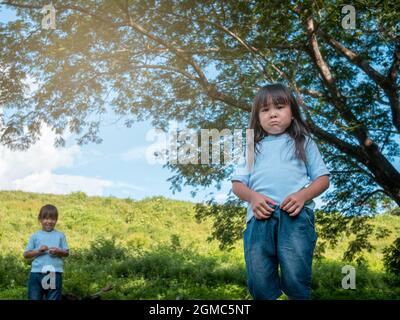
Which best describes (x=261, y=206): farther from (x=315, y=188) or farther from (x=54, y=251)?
(x=54, y=251)

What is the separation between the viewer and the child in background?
12.8 ft

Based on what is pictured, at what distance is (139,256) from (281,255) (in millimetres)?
10569

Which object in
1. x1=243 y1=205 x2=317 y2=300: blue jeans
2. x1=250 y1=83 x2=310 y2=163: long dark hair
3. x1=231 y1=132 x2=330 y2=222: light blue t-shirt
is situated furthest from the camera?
x1=250 y1=83 x2=310 y2=163: long dark hair

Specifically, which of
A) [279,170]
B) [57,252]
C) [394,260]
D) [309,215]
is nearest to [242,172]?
[279,170]

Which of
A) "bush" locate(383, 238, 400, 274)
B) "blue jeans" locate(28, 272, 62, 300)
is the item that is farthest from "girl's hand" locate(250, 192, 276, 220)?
"bush" locate(383, 238, 400, 274)

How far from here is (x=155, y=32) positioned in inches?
300

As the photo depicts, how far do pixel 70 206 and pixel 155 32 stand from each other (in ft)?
24.5

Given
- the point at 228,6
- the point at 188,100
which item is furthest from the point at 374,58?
the point at 188,100

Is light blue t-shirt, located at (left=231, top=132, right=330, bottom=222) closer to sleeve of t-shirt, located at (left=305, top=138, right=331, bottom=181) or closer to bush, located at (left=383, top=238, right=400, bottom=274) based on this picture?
sleeve of t-shirt, located at (left=305, top=138, right=331, bottom=181)

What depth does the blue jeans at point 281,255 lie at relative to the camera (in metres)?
1.96

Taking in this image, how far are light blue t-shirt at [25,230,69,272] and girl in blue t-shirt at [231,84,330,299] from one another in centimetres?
223

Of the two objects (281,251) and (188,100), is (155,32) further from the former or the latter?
(281,251)

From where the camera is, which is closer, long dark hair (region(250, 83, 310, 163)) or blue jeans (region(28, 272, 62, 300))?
long dark hair (region(250, 83, 310, 163))

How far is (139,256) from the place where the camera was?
12.2m
